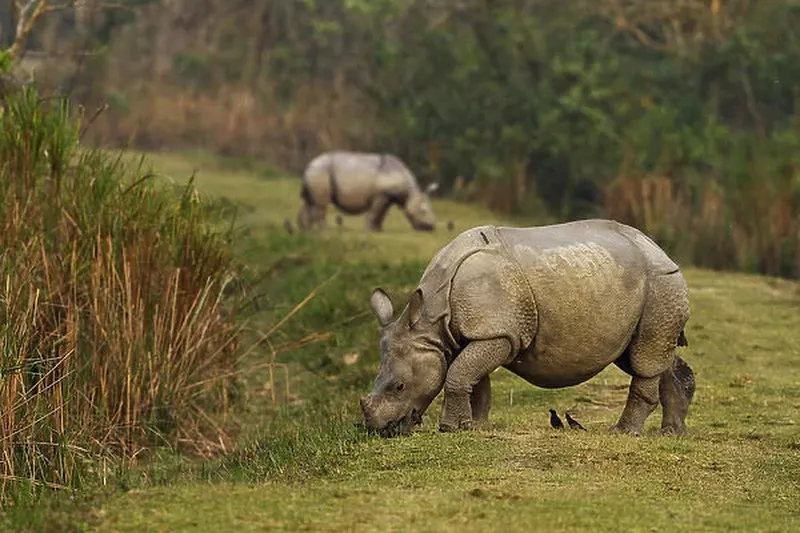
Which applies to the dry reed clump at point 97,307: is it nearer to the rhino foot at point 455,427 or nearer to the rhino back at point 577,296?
the rhino foot at point 455,427

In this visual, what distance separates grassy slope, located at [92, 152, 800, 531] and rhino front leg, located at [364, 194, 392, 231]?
7.17 meters

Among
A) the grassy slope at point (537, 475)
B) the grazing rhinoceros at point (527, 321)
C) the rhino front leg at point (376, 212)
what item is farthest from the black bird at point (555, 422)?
the rhino front leg at point (376, 212)

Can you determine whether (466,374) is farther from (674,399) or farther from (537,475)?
(674,399)

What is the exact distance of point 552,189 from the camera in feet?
69.6

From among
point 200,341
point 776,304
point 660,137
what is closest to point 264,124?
point 660,137

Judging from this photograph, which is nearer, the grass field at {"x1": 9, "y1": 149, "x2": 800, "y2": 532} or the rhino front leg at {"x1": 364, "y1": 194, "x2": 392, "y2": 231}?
the grass field at {"x1": 9, "y1": 149, "x2": 800, "y2": 532}

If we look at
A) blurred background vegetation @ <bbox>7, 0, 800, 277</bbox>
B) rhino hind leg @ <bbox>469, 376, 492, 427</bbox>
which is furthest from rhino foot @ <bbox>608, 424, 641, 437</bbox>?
blurred background vegetation @ <bbox>7, 0, 800, 277</bbox>

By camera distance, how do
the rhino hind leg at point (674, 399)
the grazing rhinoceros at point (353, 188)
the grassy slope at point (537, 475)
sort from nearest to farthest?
the grassy slope at point (537, 475) < the rhino hind leg at point (674, 399) < the grazing rhinoceros at point (353, 188)

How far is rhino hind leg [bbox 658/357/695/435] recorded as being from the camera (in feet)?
23.8

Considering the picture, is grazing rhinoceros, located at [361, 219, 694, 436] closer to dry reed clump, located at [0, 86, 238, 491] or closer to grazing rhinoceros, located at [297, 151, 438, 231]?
dry reed clump, located at [0, 86, 238, 491]

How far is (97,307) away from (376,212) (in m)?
9.21

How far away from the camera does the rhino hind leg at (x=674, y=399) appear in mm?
7246

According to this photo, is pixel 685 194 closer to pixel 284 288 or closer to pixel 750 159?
pixel 750 159

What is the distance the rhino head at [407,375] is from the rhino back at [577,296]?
0.44m
